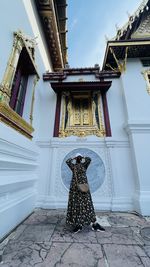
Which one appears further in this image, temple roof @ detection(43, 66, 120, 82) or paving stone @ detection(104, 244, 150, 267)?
temple roof @ detection(43, 66, 120, 82)

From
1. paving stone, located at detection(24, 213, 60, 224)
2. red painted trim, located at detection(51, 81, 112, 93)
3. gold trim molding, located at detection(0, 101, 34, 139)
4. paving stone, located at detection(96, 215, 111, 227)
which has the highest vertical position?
red painted trim, located at detection(51, 81, 112, 93)

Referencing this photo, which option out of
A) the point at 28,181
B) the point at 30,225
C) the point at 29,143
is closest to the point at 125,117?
the point at 29,143

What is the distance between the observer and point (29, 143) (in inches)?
132

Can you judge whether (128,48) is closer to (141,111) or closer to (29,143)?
(141,111)

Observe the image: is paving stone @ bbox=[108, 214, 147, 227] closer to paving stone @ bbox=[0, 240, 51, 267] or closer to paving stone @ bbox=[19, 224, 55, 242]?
paving stone @ bbox=[19, 224, 55, 242]

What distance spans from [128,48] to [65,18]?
3.15m

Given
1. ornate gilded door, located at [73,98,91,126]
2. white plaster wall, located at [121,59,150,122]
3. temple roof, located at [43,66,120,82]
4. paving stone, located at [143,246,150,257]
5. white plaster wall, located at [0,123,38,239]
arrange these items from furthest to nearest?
temple roof, located at [43,66,120,82]
ornate gilded door, located at [73,98,91,126]
white plaster wall, located at [121,59,150,122]
white plaster wall, located at [0,123,38,239]
paving stone, located at [143,246,150,257]

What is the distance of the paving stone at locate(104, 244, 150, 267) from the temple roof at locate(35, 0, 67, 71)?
6597 millimetres

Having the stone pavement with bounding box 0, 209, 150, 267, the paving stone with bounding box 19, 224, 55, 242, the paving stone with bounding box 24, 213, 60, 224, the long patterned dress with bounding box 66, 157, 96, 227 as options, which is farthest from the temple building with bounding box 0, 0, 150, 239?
the long patterned dress with bounding box 66, 157, 96, 227

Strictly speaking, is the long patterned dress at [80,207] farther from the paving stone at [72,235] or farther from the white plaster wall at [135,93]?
the white plaster wall at [135,93]

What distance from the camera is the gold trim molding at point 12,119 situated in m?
2.27

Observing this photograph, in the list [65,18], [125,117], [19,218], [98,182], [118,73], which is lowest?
[19,218]

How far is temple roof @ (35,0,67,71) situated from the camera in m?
4.80

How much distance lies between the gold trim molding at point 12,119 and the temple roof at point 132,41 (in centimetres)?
394
